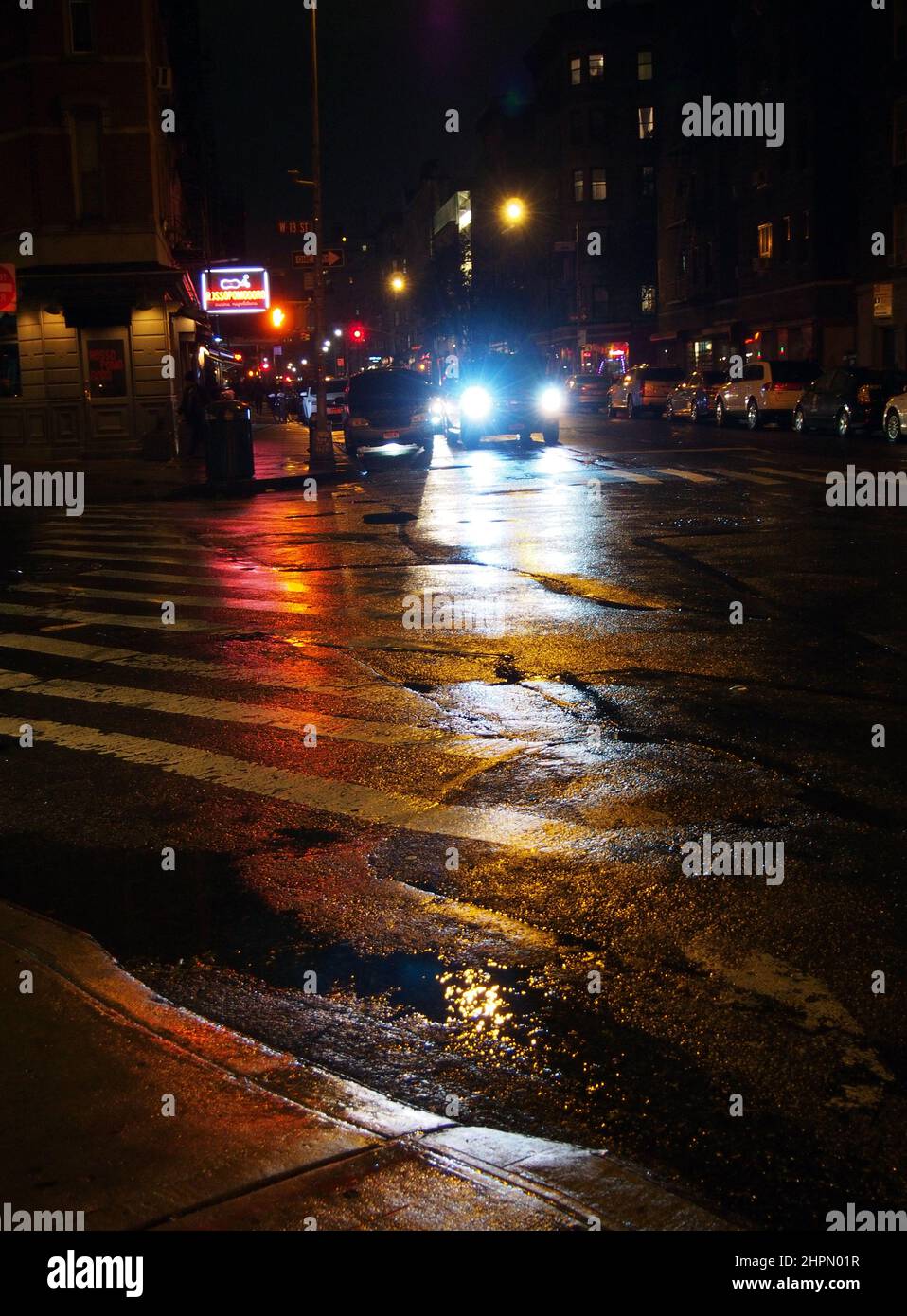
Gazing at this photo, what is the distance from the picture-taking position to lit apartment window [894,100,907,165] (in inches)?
1873

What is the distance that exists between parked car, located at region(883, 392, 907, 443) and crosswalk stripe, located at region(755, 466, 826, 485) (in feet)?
18.2

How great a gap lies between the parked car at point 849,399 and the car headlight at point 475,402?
8.22 metres

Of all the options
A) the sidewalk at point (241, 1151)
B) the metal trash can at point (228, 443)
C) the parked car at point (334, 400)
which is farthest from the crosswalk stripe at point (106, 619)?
the parked car at point (334, 400)

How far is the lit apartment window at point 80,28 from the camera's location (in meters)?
34.5

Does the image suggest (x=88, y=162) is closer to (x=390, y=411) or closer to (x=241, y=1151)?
(x=390, y=411)

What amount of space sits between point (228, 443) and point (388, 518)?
799 centimetres

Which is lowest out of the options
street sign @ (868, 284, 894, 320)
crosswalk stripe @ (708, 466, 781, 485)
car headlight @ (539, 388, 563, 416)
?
crosswalk stripe @ (708, 466, 781, 485)

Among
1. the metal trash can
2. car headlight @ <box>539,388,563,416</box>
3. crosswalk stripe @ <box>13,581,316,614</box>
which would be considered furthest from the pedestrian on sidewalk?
crosswalk stripe @ <box>13,581,316,614</box>

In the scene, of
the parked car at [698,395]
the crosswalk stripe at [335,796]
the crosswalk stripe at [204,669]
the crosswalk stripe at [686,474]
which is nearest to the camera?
the crosswalk stripe at [335,796]

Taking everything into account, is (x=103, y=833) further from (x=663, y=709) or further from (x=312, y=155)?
(x=312, y=155)

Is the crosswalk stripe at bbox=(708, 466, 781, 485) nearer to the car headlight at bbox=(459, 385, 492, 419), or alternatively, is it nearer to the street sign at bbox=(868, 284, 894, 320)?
the car headlight at bbox=(459, 385, 492, 419)

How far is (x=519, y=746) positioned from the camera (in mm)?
7535

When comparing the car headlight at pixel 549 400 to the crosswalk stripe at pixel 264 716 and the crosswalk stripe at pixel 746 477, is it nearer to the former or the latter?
the crosswalk stripe at pixel 746 477
